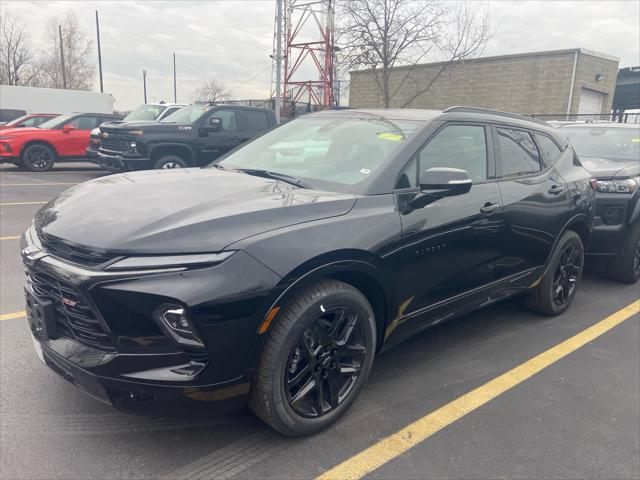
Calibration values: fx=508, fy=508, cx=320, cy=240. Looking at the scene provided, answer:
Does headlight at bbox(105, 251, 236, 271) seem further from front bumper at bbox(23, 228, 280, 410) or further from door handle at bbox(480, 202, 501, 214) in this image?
door handle at bbox(480, 202, 501, 214)

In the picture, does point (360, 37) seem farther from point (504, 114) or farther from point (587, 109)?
point (504, 114)

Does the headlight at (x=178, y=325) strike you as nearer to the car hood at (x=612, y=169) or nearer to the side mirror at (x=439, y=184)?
the side mirror at (x=439, y=184)

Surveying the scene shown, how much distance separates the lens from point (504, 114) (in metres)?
4.18

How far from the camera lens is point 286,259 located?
2.33 metres

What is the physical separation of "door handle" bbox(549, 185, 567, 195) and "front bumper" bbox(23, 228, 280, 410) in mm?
2918

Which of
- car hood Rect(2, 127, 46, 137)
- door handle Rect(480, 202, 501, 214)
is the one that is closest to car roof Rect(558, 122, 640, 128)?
door handle Rect(480, 202, 501, 214)

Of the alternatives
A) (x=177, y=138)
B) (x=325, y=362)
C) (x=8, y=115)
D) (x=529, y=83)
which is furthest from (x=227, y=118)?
(x=529, y=83)

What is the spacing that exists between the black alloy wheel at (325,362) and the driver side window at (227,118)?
30.3 ft

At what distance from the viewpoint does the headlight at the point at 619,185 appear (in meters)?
5.43

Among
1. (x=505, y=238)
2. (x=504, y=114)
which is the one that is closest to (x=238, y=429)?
(x=505, y=238)

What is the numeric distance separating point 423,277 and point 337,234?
2.55ft

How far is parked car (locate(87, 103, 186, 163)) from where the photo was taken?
12766 millimetres

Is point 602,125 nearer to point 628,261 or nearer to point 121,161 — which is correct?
point 628,261

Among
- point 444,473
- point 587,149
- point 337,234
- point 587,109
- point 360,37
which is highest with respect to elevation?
point 360,37
